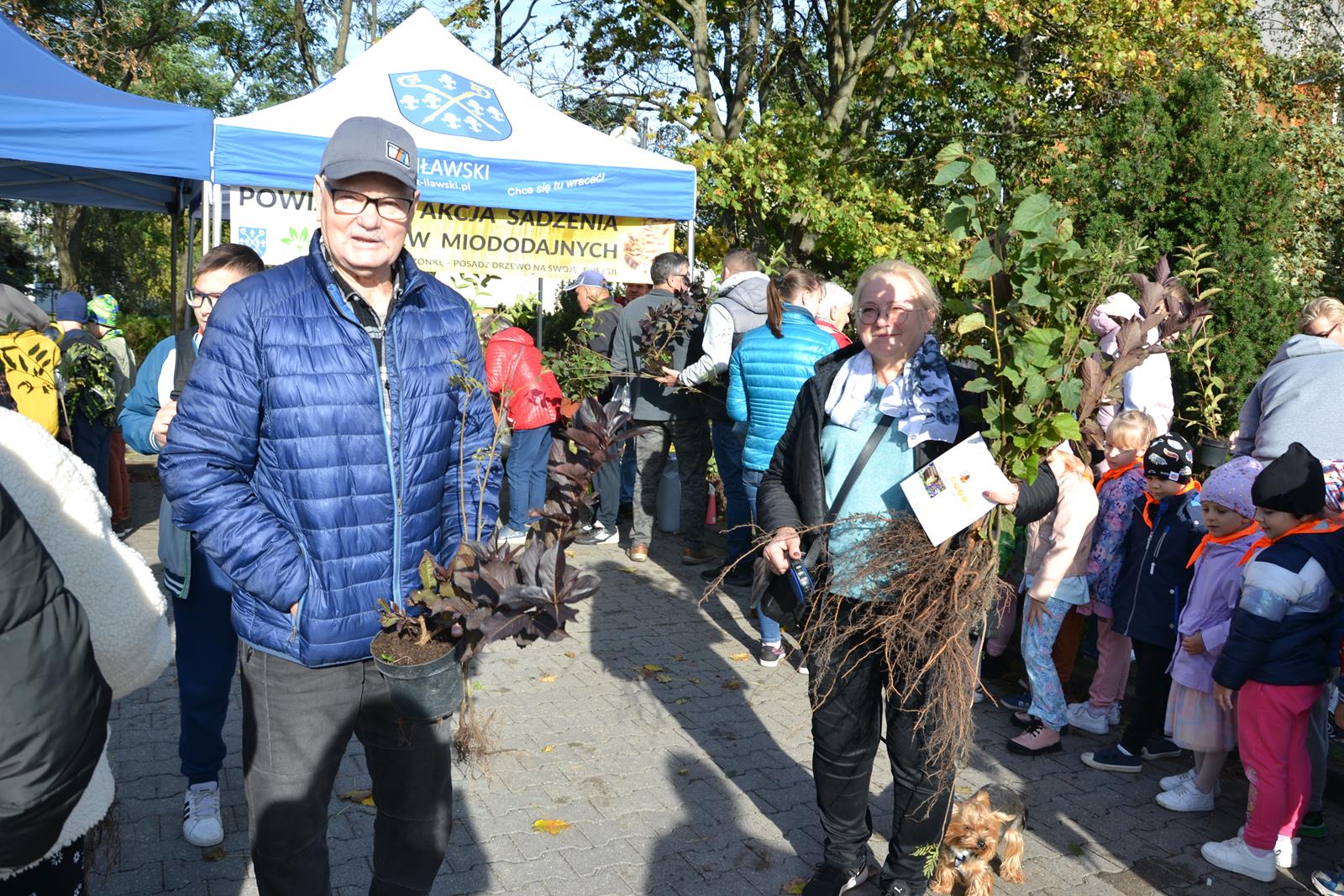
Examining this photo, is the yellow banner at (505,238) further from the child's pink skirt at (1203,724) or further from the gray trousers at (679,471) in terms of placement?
the child's pink skirt at (1203,724)

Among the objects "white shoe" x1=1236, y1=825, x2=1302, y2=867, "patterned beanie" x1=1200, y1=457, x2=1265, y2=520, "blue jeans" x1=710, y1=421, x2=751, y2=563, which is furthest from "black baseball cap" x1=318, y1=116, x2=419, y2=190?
"blue jeans" x1=710, y1=421, x2=751, y2=563

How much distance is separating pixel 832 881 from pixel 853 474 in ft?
4.46

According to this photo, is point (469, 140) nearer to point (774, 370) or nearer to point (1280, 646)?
point (774, 370)

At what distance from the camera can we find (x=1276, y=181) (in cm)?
742

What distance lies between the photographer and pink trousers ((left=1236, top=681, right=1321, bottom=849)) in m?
3.59

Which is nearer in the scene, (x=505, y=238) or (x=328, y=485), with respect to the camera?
(x=328, y=485)

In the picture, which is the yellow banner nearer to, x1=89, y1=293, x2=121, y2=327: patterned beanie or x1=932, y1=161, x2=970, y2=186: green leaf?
x1=89, y1=293, x2=121, y2=327: patterned beanie

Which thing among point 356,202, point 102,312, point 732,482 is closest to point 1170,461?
point 732,482

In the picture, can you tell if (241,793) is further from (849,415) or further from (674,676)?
(849,415)

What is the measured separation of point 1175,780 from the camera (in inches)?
168

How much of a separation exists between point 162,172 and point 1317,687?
7.04 meters

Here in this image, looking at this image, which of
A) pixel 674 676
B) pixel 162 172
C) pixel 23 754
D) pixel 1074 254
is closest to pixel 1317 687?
pixel 1074 254

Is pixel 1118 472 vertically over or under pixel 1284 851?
over

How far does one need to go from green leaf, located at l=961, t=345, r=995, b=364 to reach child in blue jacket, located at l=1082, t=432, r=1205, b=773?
6.88ft
